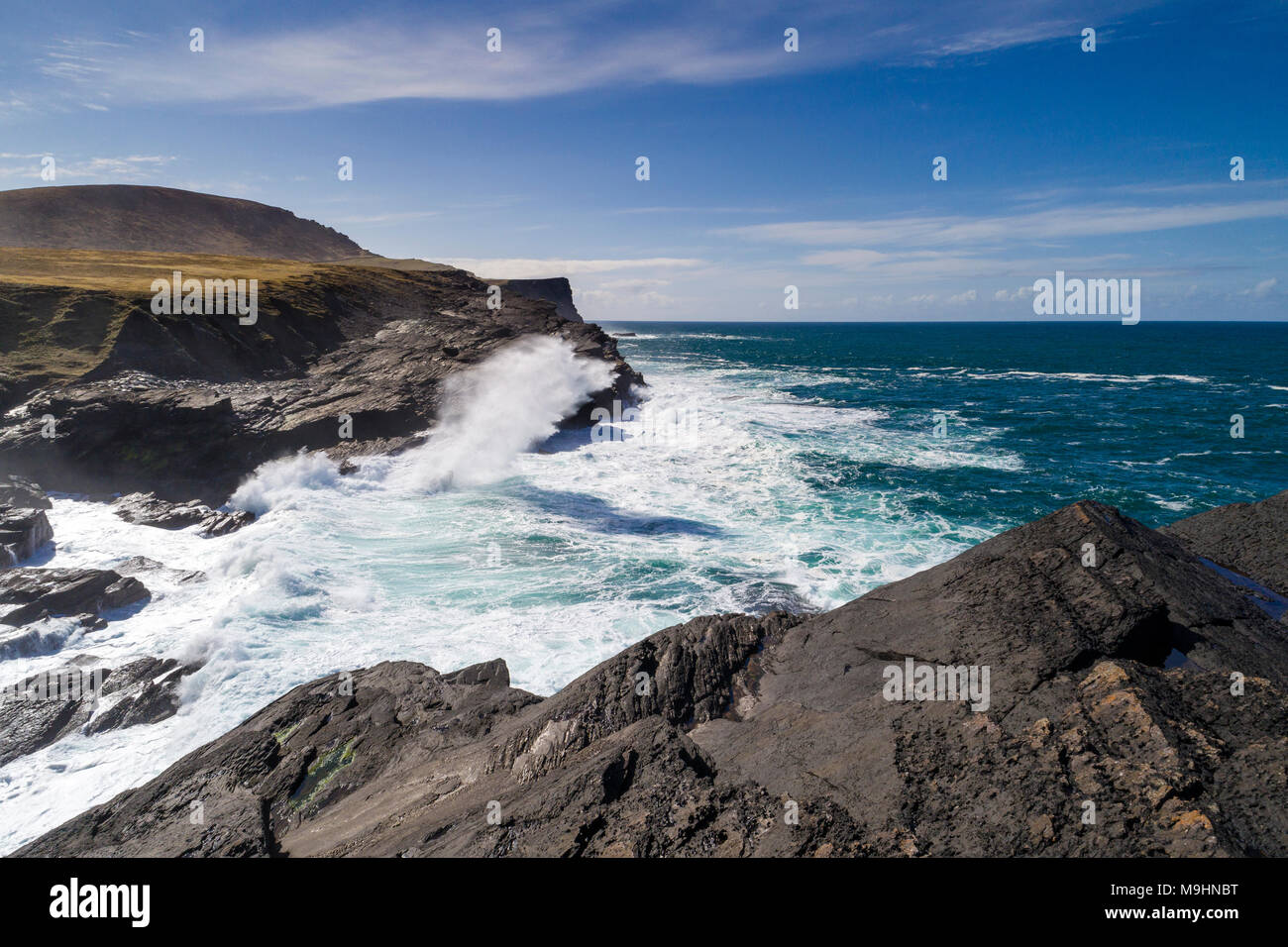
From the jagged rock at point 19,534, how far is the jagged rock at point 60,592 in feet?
3.18

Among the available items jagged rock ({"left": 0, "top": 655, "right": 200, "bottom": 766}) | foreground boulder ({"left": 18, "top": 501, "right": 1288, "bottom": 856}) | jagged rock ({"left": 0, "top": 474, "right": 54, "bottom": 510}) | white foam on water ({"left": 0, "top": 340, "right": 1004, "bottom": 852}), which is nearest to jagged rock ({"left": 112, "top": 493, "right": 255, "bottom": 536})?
white foam on water ({"left": 0, "top": 340, "right": 1004, "bottom": 852})

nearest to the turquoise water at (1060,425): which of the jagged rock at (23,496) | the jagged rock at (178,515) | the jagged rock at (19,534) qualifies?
the jagged rock at (178,515)

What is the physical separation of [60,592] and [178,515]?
6.82 meters

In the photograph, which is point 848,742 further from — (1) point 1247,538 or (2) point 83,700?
(2) point 83,700

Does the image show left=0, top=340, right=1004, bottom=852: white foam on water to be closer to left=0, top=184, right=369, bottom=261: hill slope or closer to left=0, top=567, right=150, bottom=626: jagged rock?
left=0, top=567, right=150, bottom=626: jagged rock

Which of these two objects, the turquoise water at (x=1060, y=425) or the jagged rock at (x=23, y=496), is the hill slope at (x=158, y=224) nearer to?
the turquoise water at (x=1060, y=425)

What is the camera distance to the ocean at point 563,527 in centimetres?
1243

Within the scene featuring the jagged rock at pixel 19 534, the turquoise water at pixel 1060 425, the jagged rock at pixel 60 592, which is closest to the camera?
the jagged rock at pixel 60 592

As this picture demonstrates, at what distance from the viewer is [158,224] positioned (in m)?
87.2

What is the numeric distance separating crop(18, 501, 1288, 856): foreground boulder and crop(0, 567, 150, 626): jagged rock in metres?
7.99

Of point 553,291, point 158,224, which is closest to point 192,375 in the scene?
point 158,224
